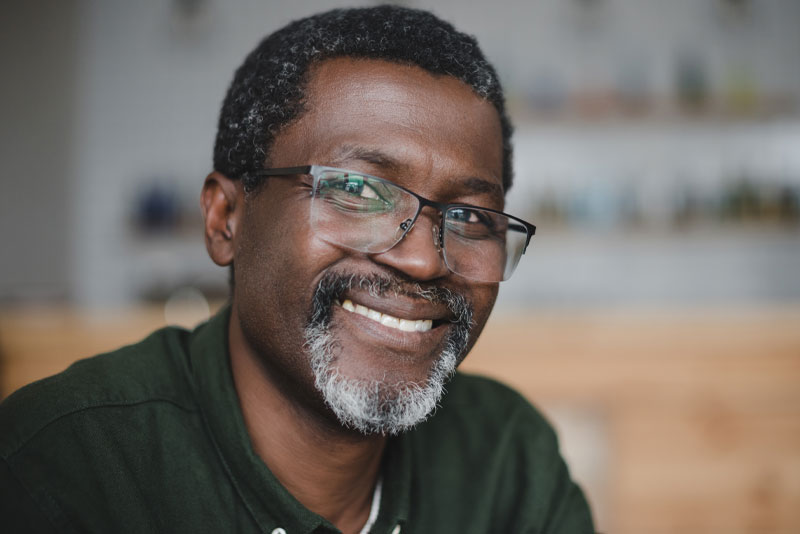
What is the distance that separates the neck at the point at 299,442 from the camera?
40.2 inches

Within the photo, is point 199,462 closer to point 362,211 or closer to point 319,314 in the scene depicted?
point 319,314

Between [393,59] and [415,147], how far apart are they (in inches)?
5.9

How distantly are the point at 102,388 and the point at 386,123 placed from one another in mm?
521

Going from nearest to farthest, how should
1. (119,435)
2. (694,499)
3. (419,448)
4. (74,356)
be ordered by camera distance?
(119,435)
(419,448)
(694,499)
(74,356)

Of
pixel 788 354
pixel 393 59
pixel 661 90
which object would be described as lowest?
pixel 788 354

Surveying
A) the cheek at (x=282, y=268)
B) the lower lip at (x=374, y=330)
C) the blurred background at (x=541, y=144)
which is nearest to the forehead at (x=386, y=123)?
the cheek at (x=282, y=268)

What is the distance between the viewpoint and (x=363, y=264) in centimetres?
96

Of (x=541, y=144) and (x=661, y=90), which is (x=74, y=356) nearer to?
(x=541, y=144)

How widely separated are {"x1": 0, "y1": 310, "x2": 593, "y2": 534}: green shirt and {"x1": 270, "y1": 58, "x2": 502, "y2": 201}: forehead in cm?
34

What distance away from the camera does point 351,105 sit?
3.25 ft

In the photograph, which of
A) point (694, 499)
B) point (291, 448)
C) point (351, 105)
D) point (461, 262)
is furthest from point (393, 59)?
point (694, 499)

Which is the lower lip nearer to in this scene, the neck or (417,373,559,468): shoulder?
the neck

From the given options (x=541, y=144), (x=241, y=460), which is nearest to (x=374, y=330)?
(x=241, y=460)

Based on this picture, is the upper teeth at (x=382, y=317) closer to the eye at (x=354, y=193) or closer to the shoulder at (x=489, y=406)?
the eye at (x=354, y=193)
